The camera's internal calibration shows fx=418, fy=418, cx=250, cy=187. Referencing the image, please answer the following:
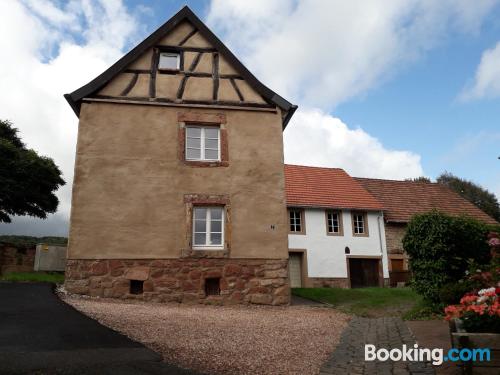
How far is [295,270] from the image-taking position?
20.0 metres

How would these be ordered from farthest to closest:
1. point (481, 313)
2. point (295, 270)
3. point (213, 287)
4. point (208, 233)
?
1. point (295, 270)
2. point (208, 233)
3. point (213, 287)
4. point (481, 313)

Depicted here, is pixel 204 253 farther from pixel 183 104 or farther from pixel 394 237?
pixel 394 237

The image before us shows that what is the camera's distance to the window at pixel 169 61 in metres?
12.9

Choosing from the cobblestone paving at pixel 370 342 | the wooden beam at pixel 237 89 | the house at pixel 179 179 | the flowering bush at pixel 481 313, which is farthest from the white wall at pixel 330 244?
the flowering bush at pixel 481 313

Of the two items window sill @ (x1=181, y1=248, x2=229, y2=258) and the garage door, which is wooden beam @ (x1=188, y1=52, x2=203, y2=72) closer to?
window sill @ (x1=181, y1=248, x2=229, y2=258)

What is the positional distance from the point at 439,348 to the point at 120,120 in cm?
1000

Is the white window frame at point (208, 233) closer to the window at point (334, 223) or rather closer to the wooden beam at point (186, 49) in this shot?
the wooden beam at point (186, 49)

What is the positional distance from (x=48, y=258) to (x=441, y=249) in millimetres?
16459

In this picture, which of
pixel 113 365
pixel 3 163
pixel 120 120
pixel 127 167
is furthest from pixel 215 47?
pixel 3 163

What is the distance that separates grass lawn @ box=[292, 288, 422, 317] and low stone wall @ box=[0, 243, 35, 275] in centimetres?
1223

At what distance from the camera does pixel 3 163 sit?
23828 mm

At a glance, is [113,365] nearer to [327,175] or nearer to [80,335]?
[80,335]

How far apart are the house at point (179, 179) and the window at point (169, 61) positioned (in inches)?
1.5

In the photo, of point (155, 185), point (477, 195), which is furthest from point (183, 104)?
point (477, 195)
